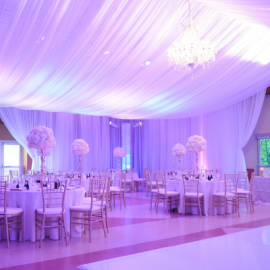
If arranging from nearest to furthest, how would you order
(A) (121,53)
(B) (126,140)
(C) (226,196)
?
(A) (121,53)
(C) (226,196)
(B) (126,140)

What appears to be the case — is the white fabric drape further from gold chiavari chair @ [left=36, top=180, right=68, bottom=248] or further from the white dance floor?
the white dance floor

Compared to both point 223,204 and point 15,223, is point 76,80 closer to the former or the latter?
point 15,223

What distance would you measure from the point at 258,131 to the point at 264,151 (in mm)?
687

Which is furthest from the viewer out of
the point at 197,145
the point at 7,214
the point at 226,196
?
the point at 197,145

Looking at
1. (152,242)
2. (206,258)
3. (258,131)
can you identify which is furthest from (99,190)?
(258,131)

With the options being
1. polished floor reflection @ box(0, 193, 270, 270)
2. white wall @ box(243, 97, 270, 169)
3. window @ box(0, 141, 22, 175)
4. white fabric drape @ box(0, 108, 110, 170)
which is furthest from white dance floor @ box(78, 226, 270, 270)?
window @ box(0, 141, 22, 175)

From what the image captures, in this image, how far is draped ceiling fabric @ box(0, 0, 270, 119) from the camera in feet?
17.0

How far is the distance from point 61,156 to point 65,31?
303 inches

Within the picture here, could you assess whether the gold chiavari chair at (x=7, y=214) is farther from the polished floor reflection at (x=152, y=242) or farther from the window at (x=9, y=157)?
the window at (x=9, y=157)

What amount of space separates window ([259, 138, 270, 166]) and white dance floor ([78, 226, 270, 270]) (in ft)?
33.7

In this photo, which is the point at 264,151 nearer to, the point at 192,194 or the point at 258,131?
the point at 258,131

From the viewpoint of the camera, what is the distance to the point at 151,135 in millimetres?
14453

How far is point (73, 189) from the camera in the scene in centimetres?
571

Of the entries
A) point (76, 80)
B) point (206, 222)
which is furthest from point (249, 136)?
point (76, 80)
